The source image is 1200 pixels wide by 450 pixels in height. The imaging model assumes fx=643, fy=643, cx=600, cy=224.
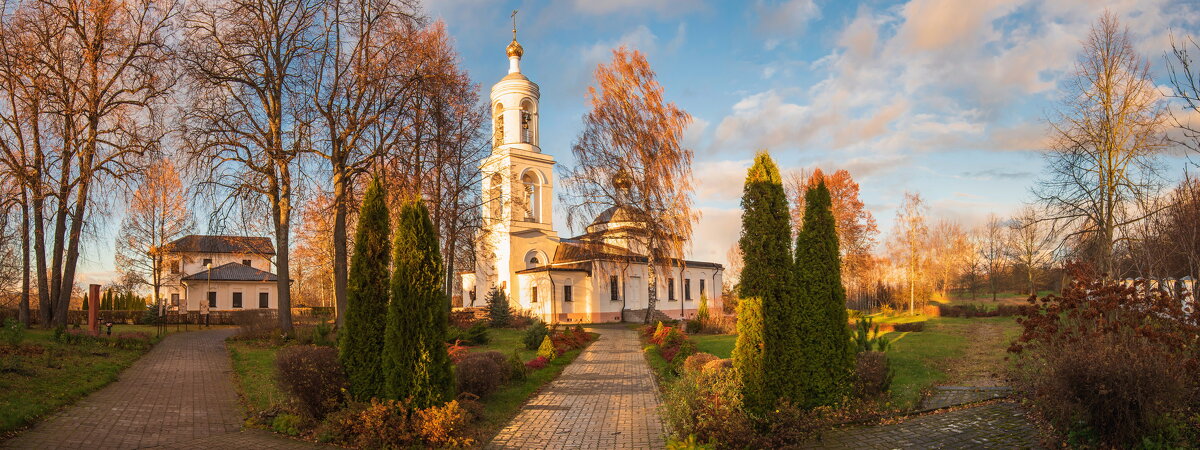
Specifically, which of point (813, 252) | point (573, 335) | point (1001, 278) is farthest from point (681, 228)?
point (1001, 278)

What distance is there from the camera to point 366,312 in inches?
316

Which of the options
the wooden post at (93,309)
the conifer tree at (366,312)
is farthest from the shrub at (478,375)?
the wooden post at (93,309)

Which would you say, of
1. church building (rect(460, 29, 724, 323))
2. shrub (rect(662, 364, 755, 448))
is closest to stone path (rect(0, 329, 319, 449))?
shrub (rect(662, 364, 755, 448))

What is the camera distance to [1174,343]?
719 cm

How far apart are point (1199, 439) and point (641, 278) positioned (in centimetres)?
3286

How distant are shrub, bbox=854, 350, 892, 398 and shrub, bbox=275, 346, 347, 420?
6.54 m

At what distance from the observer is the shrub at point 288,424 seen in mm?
7816

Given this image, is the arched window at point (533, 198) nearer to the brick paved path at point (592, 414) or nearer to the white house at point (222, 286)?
the white house at point (222, 286)

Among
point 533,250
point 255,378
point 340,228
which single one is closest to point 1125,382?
point 255,378

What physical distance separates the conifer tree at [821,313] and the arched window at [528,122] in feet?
90.8

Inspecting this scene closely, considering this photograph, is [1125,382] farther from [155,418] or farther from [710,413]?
[155,418]

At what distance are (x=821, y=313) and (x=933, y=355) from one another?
27.7ft

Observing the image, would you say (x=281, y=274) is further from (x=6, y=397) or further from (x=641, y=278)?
(x=641, y=278)

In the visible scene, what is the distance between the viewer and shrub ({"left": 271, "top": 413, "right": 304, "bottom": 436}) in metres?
7.82
